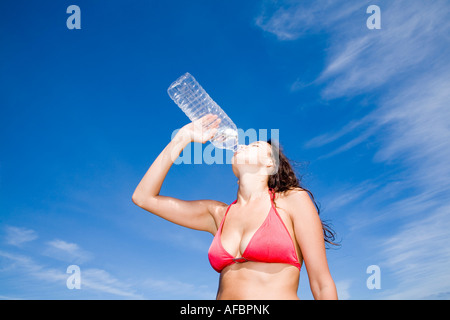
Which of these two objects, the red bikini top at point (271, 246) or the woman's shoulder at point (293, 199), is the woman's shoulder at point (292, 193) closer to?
the woman's shoulder at point (293, 199)

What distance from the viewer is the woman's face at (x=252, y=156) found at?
374 cm

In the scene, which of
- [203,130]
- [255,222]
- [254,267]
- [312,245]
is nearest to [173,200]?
[203,130]

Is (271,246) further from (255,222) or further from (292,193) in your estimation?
(292,193)

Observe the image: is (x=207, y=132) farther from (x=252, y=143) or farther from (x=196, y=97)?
(x=196, y=97)

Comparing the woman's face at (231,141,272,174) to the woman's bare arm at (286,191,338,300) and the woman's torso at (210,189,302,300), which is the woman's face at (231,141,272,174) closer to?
the woman's torso at (210,189,302,300)

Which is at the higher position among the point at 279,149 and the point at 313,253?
the point at 279,149

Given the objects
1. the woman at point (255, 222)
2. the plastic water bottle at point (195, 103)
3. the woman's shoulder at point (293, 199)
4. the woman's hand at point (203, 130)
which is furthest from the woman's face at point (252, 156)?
the plastic water bottle at point (195, 103)

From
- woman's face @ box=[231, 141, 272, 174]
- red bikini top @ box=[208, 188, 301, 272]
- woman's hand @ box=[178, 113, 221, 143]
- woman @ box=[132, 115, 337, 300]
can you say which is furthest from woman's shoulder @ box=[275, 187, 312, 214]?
woman's hand @ box=[178, 113, 221, 143]

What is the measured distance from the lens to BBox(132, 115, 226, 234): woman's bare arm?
12.7ft
